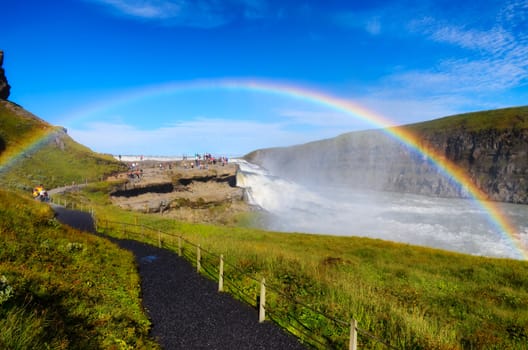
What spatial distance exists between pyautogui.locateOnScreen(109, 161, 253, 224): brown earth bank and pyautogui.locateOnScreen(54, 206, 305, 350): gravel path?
40254 mm

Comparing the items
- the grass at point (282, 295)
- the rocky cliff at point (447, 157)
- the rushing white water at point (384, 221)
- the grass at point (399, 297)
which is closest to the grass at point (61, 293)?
the grass at point (282, 295)

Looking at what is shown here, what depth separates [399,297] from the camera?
12.3 m

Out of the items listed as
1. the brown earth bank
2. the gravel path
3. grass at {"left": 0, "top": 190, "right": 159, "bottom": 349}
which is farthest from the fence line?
the brown earth bank

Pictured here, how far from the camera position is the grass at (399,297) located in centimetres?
851

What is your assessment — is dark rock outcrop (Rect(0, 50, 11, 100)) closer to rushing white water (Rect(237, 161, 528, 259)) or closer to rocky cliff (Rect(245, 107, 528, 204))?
rushing white water (Rect(237, 161, 528, 259))

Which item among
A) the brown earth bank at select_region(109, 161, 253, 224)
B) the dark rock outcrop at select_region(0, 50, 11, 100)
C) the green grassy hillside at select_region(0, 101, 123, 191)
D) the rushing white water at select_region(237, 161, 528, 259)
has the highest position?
the dark rock outcrop at select_region(0, 50, 11, 100)

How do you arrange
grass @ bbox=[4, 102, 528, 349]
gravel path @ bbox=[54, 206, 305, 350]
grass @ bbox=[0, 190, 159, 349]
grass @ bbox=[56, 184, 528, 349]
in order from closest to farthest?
1. grass @ bbox=[0, 190, 159, 349]
2. grass @ bbox=[4, 102, 528, 349]
3. grass @ bbox=[56, 184, 528, 349]
4. gravel path @ bbox=[54, 206, 305, 350]

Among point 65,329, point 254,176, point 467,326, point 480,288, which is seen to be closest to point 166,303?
point 65,329

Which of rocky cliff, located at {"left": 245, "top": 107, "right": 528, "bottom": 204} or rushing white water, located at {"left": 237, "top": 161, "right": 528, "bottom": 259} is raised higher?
rocky cliff, located at {"left": 245, "top": 107, "right": 528, "bottom": 204}

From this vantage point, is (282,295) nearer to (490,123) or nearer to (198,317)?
(198,317)

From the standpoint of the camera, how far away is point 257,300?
1119 centimetres

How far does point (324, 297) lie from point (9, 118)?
95.1 metres

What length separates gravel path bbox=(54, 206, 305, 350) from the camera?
343 inches

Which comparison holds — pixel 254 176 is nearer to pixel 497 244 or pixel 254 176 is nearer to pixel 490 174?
pixel 497 244
